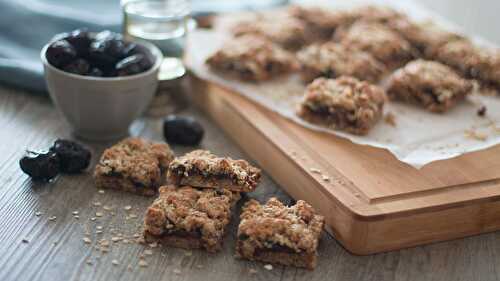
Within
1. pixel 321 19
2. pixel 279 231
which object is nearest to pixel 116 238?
pixel 279 231

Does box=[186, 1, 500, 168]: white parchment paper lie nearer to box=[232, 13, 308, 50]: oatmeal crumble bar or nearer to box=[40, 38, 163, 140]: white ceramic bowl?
box=[232, 13, 308, 50]: oatmeal crumble bar

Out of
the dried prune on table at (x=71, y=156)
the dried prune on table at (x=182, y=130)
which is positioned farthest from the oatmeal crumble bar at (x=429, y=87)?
the dried prune on table at (x=71, y=156)

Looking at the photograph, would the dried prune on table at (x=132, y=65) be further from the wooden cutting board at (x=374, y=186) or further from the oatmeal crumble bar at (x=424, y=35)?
the oatmeal crumble bar at (x=424, y=35)

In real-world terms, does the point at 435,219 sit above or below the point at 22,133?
above

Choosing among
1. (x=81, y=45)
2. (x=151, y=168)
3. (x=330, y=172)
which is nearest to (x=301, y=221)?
(x=330, y=172)

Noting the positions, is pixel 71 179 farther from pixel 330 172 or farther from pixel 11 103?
pixel 330 172
